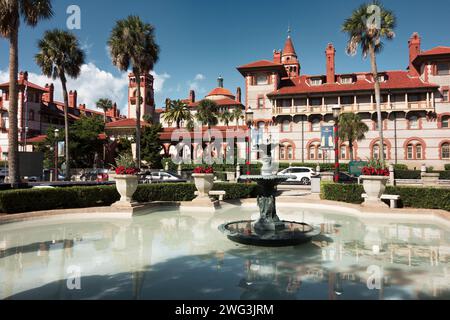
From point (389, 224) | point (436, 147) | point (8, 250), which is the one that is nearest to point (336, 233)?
point (389, 224)

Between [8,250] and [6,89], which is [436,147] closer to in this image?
[8,250]

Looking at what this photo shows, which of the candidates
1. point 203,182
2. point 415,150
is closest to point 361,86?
point 415,150

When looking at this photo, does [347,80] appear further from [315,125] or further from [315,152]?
[315,152]

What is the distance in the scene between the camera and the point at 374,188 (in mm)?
14219

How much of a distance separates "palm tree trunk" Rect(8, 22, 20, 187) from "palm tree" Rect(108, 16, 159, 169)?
12437 millimetres

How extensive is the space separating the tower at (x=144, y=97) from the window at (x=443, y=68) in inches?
2399

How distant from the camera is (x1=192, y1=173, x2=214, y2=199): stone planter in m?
15.6

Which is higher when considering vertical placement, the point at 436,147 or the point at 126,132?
the point at 126,132

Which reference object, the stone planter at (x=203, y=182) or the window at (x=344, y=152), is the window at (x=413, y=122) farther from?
the stone planter at (x=203, y=182)

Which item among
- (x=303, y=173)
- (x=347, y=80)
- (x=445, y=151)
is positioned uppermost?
(x=347, y=80)

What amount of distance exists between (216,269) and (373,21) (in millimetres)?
28193

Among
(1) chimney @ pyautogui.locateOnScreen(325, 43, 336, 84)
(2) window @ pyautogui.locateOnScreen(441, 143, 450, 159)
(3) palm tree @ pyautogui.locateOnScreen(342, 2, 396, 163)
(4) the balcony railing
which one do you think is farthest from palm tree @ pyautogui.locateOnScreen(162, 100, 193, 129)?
(2) window @ pyautogui.locateOnScreen(441, 143, 450, 159)

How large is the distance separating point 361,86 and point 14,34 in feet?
129
